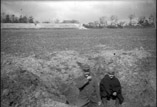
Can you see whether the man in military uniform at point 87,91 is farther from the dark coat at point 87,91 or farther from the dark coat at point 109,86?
the dark coat at point 109,86

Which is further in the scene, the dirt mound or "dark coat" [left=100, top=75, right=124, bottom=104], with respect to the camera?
the dirt mound

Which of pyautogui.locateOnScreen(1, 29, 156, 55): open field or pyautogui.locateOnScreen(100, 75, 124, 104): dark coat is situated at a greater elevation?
pyautogui.locateOnScreen(1, 29, 156, 55): open field

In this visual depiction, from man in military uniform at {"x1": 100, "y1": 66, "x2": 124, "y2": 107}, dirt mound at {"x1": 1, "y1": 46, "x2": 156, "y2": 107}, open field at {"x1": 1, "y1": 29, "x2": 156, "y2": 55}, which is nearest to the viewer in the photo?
man in military uniform at {"x1": 100, "y1": 66, "x2": 124, "y2": 107}

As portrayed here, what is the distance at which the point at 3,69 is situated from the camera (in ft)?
24.2

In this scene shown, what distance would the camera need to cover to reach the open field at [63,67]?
6.41 metres

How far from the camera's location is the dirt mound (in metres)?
6.27

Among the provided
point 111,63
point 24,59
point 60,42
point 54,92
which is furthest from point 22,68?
point 111,63

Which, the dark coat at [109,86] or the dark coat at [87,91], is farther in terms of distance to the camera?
the dark coat at [109,86]

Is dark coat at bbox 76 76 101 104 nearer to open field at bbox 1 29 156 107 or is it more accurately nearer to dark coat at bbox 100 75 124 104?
dark coat at bbox 100 75 124 104

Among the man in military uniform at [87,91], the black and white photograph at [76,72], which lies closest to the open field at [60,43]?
the black and white photograph at [76,72]

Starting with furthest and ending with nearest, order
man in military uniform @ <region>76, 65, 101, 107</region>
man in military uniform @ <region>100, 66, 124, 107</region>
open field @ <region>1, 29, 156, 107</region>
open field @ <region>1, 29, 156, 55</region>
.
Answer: open field @ <region>1, 29, 156, 55</region>
open field @ <region>1, 29, 156, 107</region>
man in military uniform @ <region>100, 66, 124, 107</region>
man in military uniform @ <region>76, 65, 101, 107</region>

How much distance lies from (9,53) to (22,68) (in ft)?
6.33

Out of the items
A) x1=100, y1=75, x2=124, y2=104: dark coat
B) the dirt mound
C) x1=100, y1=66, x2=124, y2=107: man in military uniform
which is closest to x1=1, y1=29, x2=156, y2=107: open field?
the dirt mound

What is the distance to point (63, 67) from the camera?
8.16 meters
